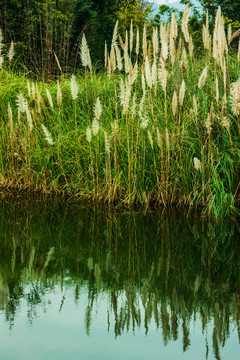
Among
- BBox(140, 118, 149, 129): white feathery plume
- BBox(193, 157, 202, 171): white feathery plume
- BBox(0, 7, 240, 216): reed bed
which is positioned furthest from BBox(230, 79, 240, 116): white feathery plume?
BBox(140, 118, 149, 129): white feathery plume

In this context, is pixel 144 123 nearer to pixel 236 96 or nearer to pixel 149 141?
pixel 149 141

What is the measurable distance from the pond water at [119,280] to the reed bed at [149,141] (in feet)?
1.41

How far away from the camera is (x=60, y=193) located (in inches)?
230

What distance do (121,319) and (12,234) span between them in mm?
1907

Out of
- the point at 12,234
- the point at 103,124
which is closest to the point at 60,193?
the point at 103,124

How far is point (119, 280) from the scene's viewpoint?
3.06 m

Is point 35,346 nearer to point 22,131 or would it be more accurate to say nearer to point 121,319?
point 121,319

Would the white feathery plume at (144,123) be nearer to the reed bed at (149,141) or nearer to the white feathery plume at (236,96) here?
the reed bed at (149,141)

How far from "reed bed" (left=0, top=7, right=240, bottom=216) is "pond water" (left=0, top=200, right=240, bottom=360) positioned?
43 centimetres

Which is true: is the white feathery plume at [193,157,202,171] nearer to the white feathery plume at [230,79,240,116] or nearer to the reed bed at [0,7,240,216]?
the reed bed at [0,7,240,216]

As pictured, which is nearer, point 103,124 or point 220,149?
point 220,149

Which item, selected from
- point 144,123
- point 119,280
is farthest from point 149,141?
point 119,280

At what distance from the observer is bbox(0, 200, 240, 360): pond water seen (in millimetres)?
2299

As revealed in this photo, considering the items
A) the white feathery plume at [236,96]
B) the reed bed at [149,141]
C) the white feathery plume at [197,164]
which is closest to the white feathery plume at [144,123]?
the reed bed at [149,141]
